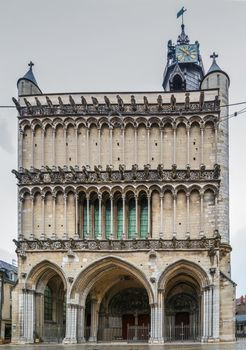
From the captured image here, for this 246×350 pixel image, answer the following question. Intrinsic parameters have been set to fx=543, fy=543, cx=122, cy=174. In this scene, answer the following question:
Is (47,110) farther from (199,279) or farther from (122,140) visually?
(199,279)

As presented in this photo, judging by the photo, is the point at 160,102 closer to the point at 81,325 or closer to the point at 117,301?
the point at 117,301

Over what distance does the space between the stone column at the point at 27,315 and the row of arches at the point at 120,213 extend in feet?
14.7

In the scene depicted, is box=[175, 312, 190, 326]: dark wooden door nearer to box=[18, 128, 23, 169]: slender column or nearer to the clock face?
box=[18, 128, 23, 169]: slender column

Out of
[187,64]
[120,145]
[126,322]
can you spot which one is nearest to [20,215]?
[120,145]

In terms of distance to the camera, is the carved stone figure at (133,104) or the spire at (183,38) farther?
the spire at (183,38)

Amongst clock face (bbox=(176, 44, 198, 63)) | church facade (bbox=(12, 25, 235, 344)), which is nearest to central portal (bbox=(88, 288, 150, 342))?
church facade (bbox=(12, 25, 235, 344))

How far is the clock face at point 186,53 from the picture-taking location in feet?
196

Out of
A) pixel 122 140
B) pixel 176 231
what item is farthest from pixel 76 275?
pixel 122 140

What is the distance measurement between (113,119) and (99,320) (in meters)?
16.0

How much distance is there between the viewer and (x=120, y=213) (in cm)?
4109

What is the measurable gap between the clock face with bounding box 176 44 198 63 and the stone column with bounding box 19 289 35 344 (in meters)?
32.1

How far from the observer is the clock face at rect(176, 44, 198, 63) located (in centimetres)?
5966

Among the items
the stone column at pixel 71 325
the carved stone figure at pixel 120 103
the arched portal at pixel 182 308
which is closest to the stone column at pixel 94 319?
the stone column at pixel 71 325

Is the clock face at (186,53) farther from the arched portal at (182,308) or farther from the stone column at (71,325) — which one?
the stone column at (71,325)
